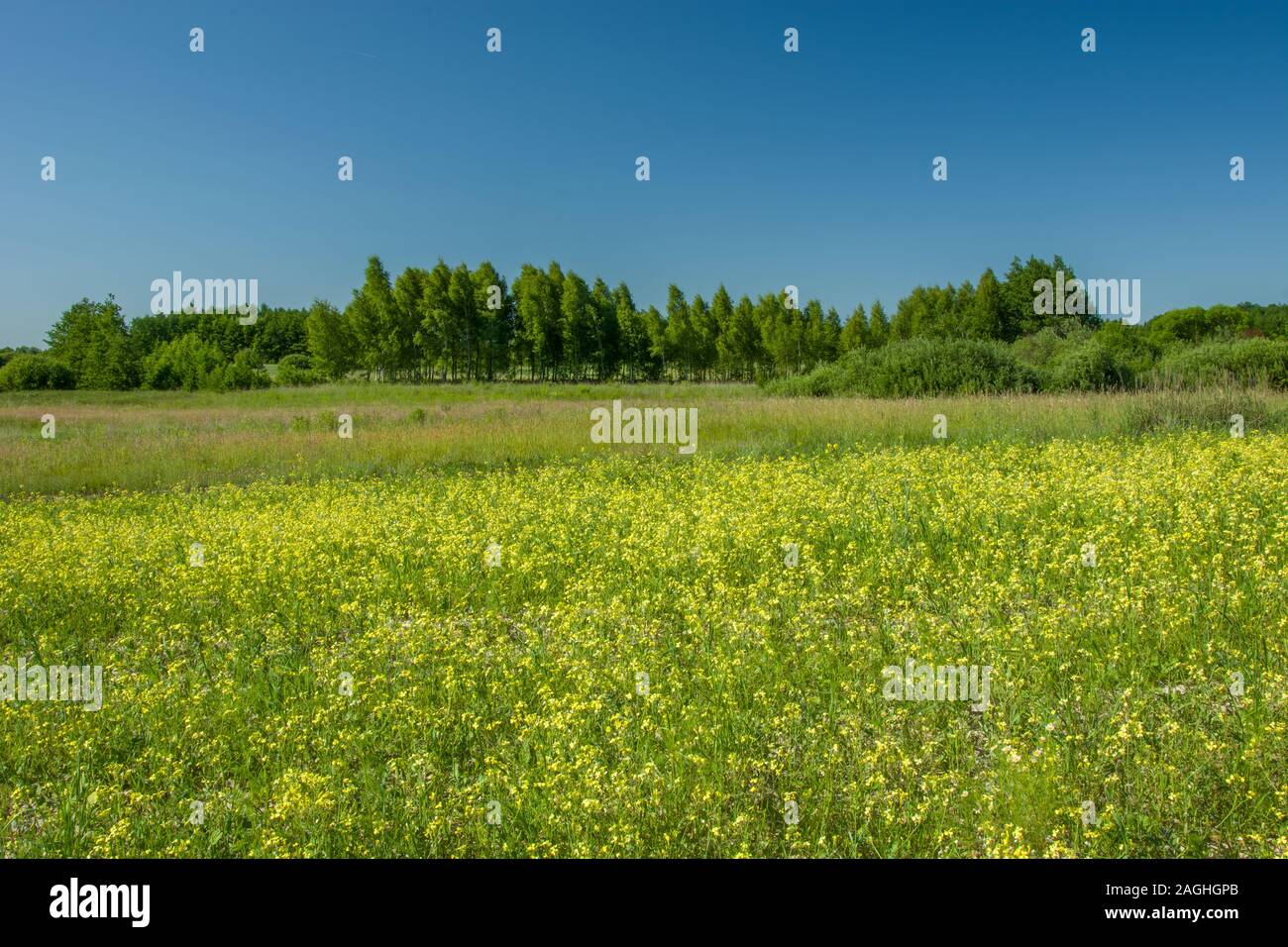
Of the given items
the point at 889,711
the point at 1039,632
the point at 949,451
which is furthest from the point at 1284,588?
the point at 949,451

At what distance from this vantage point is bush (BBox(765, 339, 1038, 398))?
2900 centimetres

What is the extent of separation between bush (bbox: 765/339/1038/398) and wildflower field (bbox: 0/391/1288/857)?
20.2 meters

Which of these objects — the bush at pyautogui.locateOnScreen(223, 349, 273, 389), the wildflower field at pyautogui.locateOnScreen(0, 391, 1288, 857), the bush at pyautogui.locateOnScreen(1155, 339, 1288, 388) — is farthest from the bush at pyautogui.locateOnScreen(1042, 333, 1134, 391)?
the bush at pyautogui.locateOnScreen(223, 349, 273, 389)

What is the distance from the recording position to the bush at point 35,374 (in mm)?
55188

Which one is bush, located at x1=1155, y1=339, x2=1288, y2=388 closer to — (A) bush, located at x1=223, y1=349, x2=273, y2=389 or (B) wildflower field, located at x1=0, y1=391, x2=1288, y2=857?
(B) wildflower field, located at x1=0, y1=391, x2=1288, y2=857

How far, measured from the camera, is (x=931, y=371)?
29.5 meters

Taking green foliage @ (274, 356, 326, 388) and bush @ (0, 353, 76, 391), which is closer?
bush @ (0, 353, 76, 391)

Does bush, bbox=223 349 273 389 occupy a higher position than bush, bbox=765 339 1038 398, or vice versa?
→ bush, bbox=223 349 273 389

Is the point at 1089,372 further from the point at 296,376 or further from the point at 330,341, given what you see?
the point at 296,376

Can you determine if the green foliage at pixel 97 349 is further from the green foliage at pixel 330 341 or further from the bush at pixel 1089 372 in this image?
the bush at pixel 1089 372

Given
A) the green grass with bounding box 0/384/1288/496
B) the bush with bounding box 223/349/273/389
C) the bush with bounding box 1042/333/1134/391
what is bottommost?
the green grass with bounding box 0/384/1288/496

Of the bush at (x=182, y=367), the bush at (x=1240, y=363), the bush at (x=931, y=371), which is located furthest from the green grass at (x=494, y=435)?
the bush at (x=182, y=367)
